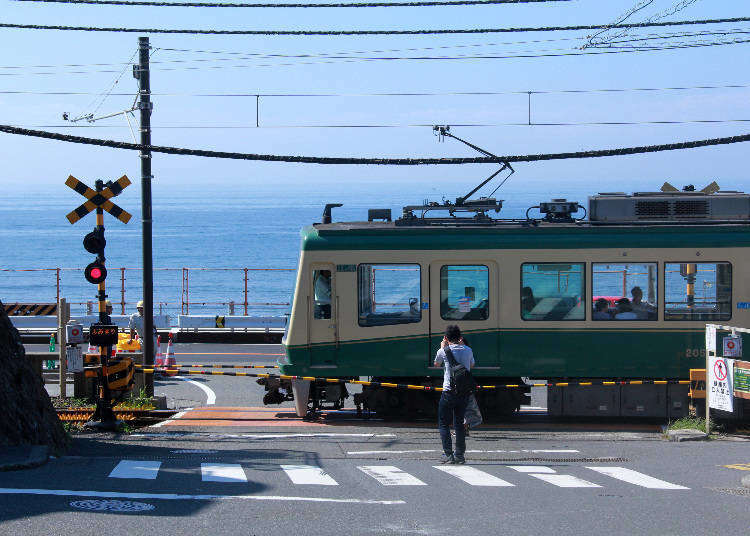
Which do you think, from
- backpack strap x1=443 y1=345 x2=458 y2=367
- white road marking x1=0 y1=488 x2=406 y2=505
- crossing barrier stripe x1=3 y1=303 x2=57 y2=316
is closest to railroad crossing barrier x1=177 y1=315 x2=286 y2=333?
crossing barrier stripe x1=3 y1=303 x2=57 y2=316

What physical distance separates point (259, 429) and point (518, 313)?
4548mm

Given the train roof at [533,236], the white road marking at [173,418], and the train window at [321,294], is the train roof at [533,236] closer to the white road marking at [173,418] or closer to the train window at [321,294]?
the train window at [321,294]

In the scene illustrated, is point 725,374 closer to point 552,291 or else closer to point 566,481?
point 552,291

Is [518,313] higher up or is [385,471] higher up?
[518,313]

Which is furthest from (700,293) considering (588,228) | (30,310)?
(30,310)

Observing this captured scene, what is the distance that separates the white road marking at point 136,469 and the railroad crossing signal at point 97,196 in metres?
5.28

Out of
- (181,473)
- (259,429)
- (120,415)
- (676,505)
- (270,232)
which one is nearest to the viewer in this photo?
(676,505)

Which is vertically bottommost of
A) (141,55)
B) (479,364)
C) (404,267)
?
(479,364)

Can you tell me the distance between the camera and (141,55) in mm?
19906

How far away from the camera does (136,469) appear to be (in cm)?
1166

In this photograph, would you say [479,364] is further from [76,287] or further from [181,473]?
[76,287]

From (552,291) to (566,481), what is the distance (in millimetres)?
5895

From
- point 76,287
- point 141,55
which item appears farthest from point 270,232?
point 141,55

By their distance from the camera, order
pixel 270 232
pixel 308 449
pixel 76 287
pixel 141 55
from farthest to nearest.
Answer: pixel 270 232 < pixel 76 287 < pixel 141 55 < pixel 308 449
